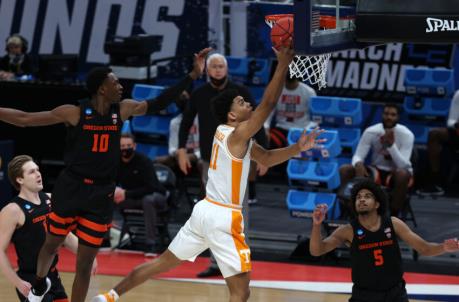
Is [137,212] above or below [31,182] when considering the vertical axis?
below

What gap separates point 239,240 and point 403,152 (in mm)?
4510

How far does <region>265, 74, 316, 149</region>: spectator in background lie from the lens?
1373 centimetres

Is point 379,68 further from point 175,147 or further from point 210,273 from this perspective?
point 210,273

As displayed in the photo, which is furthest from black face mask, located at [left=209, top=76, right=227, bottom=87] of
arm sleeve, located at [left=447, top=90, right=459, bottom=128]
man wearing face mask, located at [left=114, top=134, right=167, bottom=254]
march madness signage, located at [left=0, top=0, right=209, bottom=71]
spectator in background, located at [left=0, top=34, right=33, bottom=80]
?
spectator in background, located at [left=0, top=34, right=33, bottom=80]

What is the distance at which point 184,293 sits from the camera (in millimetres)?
10312

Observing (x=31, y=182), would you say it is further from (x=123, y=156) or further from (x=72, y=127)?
(x=123, y=156)

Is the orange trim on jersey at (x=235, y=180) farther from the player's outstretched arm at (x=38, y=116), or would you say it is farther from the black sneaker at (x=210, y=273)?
the black sneaker at (x=210, y=273)

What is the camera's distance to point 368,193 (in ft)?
27.7

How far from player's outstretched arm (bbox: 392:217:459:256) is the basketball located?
176 centimetres

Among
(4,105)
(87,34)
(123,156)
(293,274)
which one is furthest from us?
(87,34)

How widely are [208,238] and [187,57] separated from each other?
6.45 metres

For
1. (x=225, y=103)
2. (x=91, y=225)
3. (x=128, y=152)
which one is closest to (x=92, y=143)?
(x=91, y=225)

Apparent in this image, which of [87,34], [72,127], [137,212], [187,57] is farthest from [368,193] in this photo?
[87,34]

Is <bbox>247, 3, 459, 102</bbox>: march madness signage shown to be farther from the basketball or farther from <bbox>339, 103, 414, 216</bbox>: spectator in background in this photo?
the basketball
